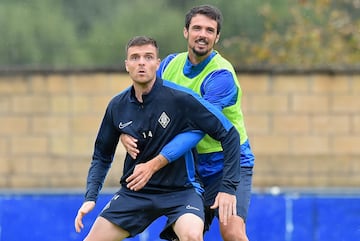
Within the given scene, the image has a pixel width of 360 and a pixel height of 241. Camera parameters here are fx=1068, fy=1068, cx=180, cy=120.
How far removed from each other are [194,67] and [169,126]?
1.89 ft

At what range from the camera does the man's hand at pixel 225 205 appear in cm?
729

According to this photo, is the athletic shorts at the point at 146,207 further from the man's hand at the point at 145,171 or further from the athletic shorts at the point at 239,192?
the athletic shorts at the point at 239,192

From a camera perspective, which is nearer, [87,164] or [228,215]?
[228,215]

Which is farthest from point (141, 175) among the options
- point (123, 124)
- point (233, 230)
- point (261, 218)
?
point (261, 218)

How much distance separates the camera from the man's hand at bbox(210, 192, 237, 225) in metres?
7.29

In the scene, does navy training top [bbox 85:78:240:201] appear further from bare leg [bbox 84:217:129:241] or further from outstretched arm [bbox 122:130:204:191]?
bare leg [bbox 84:217:129:241]

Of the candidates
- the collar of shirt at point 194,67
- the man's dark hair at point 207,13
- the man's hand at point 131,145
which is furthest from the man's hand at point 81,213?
the man's dark hair at point 207,13

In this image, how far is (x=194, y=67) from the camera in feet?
25.4

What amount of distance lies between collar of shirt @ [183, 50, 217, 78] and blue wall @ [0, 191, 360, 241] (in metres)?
3.55

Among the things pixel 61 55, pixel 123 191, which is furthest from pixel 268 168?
pixel 61 55

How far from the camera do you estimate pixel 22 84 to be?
13.9 m

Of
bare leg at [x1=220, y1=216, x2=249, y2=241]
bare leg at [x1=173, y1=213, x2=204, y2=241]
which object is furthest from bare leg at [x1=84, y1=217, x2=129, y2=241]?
bare leg at [x1=220, y1=216, x2=249, y2=241]

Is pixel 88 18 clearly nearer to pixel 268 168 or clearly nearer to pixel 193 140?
pixel 268 168

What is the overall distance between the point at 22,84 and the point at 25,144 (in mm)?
783
